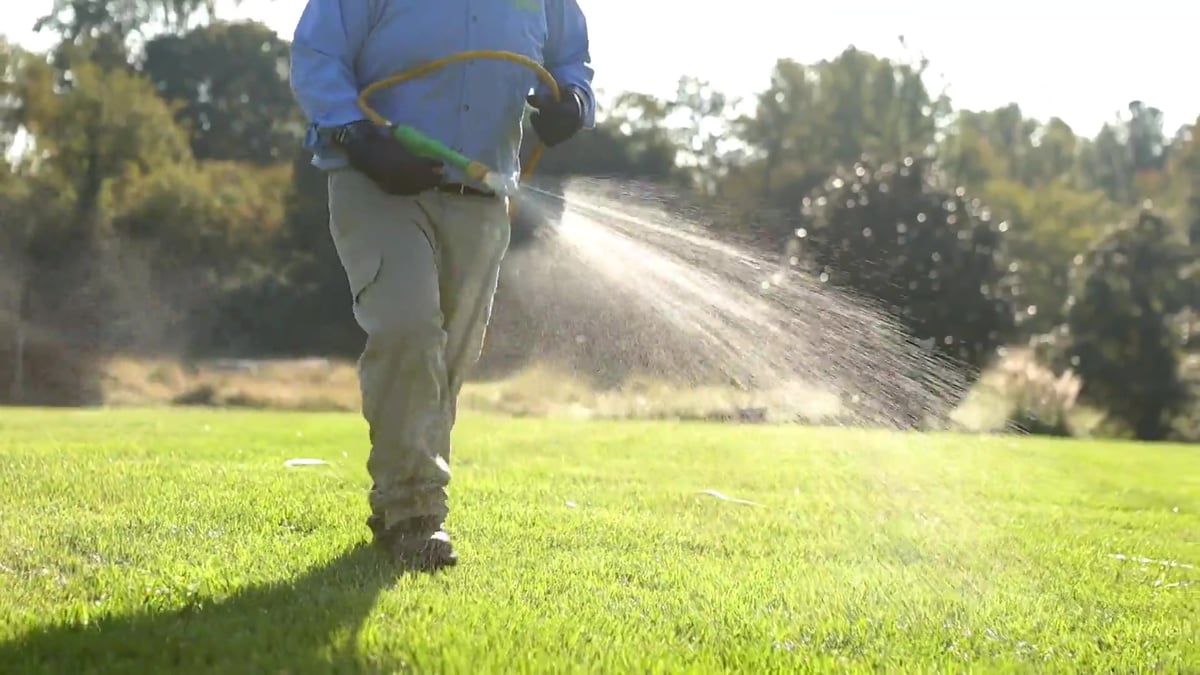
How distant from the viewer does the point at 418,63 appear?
4.60 metres

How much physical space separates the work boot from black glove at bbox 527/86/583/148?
143 centimetres

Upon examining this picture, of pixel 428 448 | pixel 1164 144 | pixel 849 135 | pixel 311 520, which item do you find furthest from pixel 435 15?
pixel 1164 144

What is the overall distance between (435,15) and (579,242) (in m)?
1.68

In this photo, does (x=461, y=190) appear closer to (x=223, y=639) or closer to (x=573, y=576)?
(x=573, y=576)

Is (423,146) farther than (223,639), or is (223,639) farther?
(423,146)

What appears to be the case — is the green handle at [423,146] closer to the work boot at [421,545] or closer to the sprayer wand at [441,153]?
the sprayer wand at [441,153]

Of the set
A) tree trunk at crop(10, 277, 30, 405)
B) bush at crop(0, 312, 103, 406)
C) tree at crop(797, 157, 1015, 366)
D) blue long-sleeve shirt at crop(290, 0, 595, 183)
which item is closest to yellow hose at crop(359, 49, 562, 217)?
blue long-sleeve shirt at crop(290, 0, 595, 183)

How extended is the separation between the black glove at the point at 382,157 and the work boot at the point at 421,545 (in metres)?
1.10

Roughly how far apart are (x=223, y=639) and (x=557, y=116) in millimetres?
2327

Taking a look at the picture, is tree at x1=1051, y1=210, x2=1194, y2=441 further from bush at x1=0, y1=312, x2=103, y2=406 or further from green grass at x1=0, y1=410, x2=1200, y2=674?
green grass at x1=0, y1=410, x2=1200, y2=674

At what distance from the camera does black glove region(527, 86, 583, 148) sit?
4863 mm

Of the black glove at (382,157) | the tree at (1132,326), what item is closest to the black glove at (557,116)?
the black glove at (382,157)

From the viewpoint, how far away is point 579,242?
6.08 metres

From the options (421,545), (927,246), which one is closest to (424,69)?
(421,545)
